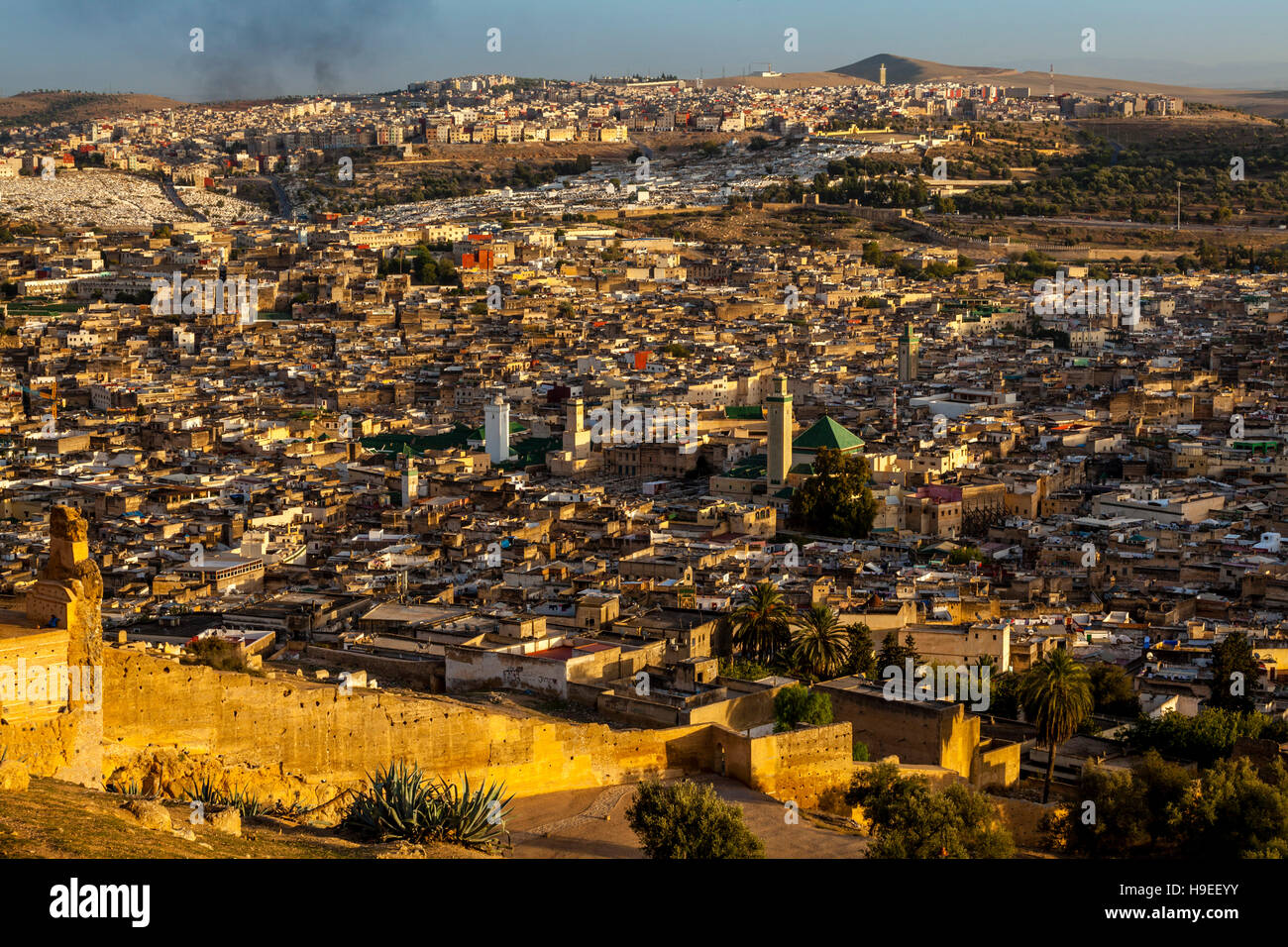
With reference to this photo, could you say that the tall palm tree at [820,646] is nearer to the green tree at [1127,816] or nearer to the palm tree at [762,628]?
the palm tree at [762,628]

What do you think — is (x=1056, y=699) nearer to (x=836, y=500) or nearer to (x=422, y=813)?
(x=422, y=813)

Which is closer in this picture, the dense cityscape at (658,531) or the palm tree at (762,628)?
the dense cityscape at (658,531)

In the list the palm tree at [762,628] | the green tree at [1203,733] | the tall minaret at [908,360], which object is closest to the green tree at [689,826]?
the green tree at [1203,733]

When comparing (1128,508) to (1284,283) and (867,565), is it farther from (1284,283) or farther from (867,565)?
(1284,283)

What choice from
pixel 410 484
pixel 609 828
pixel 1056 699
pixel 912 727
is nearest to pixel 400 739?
pixel 609 828

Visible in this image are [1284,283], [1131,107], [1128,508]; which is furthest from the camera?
[1131,107]
